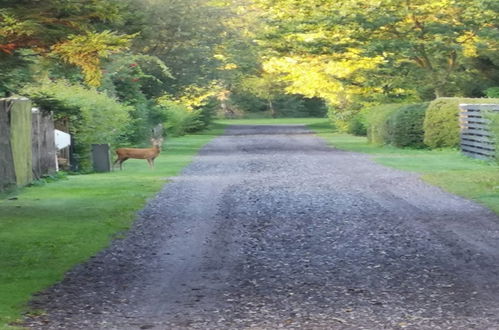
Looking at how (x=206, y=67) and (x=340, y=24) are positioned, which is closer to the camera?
(x=340, y=24)

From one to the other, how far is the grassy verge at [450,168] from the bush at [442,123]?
514 millimetres

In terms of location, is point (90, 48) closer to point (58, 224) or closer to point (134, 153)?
point (58, 224)

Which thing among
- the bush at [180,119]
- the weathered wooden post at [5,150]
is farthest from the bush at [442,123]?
the weathered wooden post at [5,150]

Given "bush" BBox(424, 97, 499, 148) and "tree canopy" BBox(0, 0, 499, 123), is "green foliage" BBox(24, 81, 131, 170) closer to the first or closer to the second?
"tree canopy" BBox(0, 0, 499, 123)

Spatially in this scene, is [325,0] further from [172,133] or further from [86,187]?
[86,187]

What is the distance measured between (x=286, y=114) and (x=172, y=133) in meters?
45.2

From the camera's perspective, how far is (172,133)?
52875 mm

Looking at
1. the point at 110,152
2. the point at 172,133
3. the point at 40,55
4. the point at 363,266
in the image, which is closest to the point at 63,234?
the point at 40,55

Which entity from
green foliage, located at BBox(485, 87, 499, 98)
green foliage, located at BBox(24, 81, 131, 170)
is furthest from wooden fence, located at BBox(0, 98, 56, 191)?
green foliage, located at BBox(485, 87, 499, 98)

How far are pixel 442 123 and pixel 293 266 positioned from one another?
24.2 meters

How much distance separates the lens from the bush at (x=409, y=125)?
3603 cm

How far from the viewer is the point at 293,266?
11.4 metres

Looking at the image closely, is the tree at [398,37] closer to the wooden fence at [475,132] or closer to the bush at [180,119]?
the wooden fence at [475,132]

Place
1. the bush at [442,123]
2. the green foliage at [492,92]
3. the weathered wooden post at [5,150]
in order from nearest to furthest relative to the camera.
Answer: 1. the weathered wooden post at [5,150]
2. the bush at [442,123]
3. the green foliage at [492,92]
